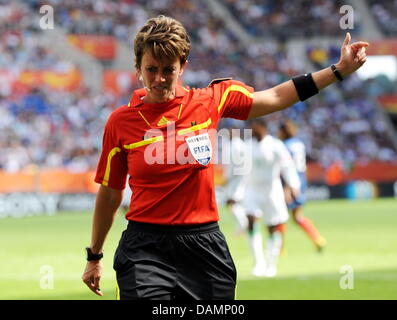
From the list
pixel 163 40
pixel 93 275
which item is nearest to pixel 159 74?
pixel 163 40

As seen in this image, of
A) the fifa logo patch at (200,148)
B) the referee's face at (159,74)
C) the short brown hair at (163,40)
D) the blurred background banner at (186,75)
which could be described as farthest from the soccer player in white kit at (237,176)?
the blurred background banner at (186,75)

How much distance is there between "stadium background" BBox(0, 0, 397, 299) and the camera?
1620 centimetres

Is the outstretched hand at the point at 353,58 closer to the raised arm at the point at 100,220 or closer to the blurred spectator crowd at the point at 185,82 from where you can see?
the raised arm at the point at 100,220

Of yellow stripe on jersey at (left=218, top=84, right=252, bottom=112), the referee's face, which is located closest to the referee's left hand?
the referee's face

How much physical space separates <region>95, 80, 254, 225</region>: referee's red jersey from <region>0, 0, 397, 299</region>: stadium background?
273 inches

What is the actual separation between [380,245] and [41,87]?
775 inches

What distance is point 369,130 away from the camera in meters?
42.6

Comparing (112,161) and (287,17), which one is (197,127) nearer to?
(112,161)

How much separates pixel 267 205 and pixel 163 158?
9.24m

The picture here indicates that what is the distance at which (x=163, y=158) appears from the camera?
520 centimetres

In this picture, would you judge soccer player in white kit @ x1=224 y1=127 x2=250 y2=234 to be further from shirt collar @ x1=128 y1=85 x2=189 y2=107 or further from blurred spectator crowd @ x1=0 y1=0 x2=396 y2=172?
blurred spectator crowd @ x1=0 y1=0 x2=396 y2=172

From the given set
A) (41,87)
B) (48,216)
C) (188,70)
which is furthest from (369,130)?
(48,216)

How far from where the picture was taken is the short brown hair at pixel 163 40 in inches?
198

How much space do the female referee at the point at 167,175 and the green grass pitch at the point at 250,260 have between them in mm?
5433
